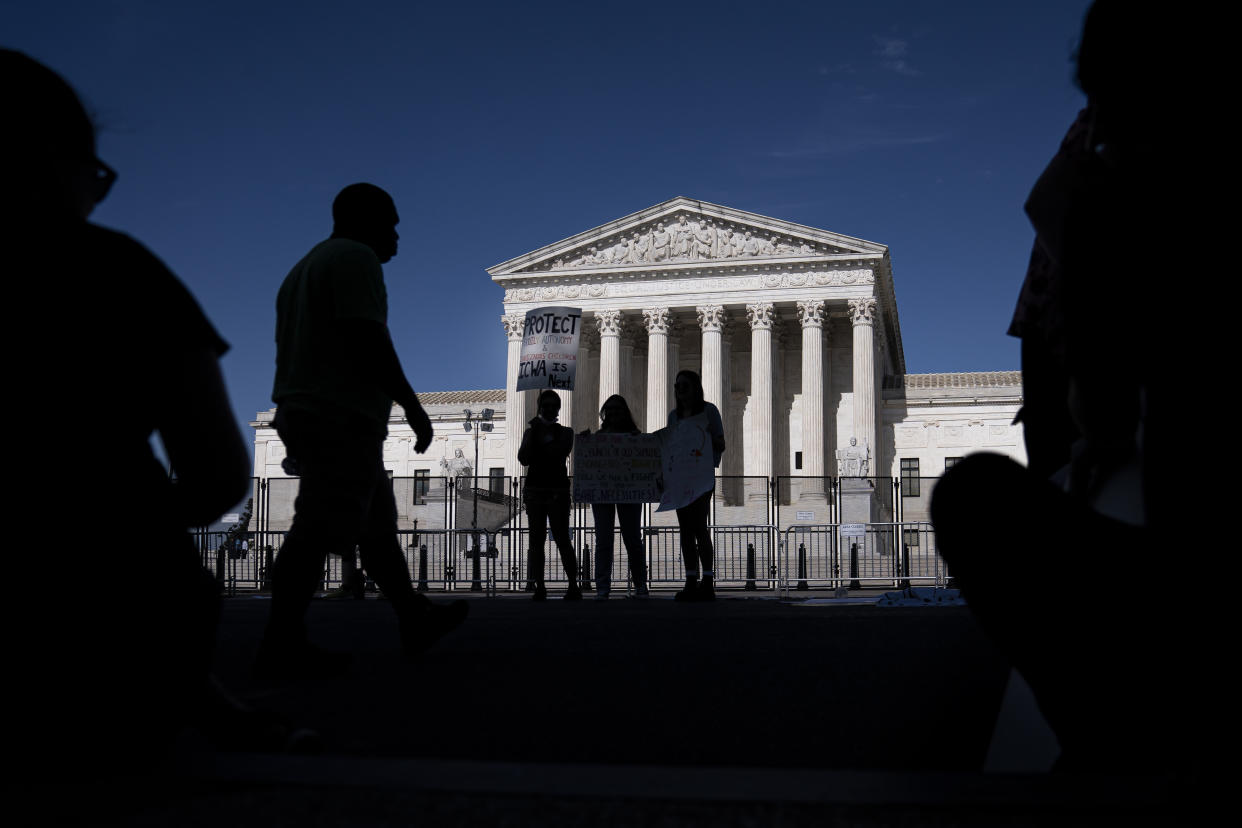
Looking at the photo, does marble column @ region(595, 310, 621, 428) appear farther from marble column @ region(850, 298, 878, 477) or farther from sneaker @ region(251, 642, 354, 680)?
sneaker @ region(251, 642, 354, 680)

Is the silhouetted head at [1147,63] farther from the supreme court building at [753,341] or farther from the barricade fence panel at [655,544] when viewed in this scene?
the supreme court building at [753,341]

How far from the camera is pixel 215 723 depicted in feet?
6.88

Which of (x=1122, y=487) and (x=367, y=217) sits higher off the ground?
(x=367, y=217)

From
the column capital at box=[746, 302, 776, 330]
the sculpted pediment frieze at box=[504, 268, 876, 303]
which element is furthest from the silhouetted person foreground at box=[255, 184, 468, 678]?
the sculpted pediment frieze at box=[504, 268, 876, 303]

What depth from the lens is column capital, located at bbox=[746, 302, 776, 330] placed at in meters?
45.9

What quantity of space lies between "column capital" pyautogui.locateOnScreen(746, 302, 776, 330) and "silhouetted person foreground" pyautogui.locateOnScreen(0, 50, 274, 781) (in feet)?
146

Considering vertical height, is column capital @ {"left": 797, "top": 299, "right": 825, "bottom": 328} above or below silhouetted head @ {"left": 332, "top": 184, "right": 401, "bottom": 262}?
above

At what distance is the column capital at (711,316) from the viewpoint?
1823 inches

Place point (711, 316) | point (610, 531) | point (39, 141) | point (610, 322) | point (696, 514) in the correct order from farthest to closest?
point (610, 322) → point (711, 316) → point (610, 531) → point (696, 514) → point (39, 141)

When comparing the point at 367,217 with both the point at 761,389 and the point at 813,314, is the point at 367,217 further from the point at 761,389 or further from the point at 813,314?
the point at 813,314

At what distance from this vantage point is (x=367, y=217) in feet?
14.9

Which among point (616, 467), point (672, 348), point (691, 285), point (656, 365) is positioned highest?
point (691, 285)

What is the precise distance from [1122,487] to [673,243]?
46.4m

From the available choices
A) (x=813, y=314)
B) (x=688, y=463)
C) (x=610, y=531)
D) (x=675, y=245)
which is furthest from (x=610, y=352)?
(x=688, y=463)
